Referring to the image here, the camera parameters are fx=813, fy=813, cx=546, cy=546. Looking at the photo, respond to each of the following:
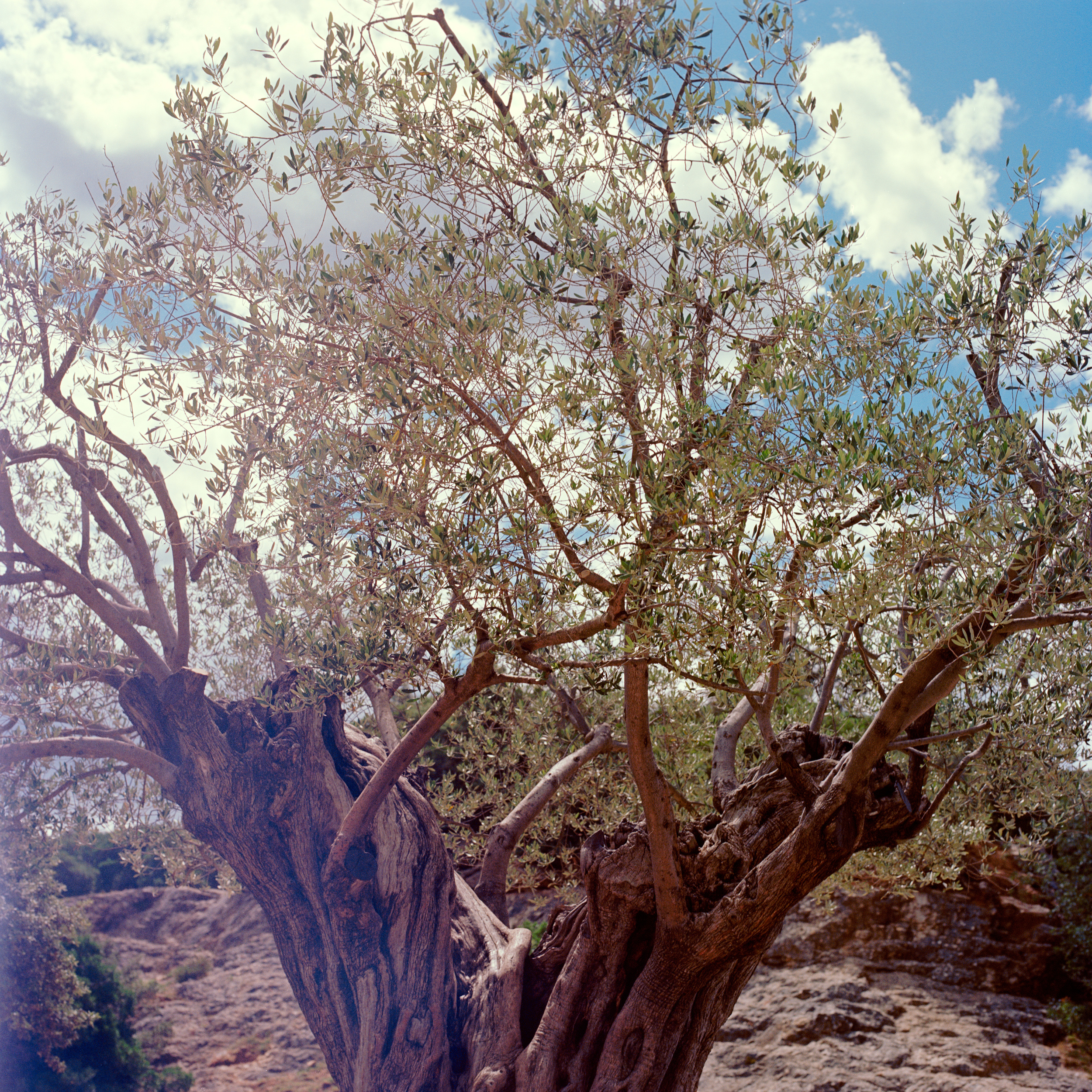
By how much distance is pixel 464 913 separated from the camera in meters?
8.03

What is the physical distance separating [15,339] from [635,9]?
6.79m

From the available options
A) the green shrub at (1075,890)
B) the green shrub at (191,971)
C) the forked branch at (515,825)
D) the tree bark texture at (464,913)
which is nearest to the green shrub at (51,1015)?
the green shrub at (191,971)

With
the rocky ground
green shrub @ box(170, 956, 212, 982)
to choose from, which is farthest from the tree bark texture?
green shrub @ box(170, 956, 212, 982)

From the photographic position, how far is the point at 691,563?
5305 millimetres

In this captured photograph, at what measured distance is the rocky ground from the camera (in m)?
13.3

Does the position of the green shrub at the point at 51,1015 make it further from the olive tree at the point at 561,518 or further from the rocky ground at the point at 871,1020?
the olive tree at the point at 561,518

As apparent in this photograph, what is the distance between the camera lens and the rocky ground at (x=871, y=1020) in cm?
1327

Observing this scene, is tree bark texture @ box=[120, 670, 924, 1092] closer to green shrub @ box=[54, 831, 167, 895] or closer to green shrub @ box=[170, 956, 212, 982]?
green shrub @ box=[170, 956, 212, 982]

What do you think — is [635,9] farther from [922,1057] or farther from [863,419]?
[922,1057]

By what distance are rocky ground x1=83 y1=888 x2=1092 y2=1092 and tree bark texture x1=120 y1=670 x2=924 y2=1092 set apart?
5.97m

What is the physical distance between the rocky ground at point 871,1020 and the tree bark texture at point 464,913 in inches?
235

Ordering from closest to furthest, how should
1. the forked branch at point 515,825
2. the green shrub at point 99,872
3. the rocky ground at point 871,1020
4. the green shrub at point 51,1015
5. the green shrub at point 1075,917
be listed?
the forked branch at point 515,825 → the rocky ground at point 871,1020 → the green shrub at point 1075,917 → the green shrub at point 51,1015 → the green shrub at point 99,872

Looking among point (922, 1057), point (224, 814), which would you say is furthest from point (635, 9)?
point (922, 1057)

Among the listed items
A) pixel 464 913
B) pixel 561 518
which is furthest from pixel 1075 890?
pixel 561 518
